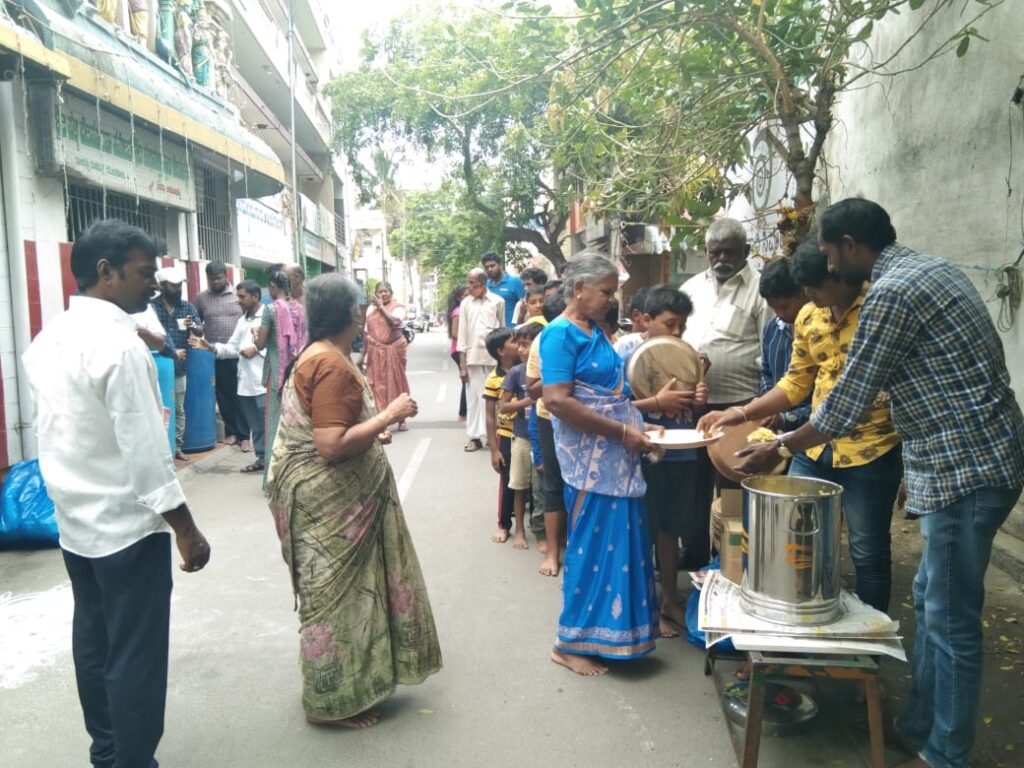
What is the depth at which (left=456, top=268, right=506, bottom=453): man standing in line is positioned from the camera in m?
9.04

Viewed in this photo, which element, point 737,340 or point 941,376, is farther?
point 737,340

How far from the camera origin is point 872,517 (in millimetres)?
3107

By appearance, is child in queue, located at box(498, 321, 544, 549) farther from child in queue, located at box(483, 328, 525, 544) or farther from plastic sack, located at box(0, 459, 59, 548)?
plastic sack, located at box(0, 459, 59, 548)

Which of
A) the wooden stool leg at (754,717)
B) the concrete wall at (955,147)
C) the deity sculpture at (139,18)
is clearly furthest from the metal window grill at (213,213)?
the wooden stool leg at (754,717)

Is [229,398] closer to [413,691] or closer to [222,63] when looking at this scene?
[413,691]

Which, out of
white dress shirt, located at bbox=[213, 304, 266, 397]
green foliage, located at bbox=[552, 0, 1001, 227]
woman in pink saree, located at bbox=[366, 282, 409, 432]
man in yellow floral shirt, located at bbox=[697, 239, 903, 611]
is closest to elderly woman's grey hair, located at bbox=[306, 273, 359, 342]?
man in yellow floral shirt, located at bbox=[697, 239, 903, 611]

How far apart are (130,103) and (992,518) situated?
851 cm

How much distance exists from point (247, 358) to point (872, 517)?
624 centimetres

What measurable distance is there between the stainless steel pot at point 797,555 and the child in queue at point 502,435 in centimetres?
299

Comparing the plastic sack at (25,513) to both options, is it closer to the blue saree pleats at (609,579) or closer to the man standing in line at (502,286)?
the blue saree pleats at (609,579)

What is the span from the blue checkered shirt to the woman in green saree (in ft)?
5.67

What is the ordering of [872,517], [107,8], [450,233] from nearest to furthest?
[872,517] < [107,8] < [450,233]

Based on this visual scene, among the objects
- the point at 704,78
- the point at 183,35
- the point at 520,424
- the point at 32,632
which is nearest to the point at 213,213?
the point at 183,35

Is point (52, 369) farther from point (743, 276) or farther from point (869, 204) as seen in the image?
point (743, 276)
